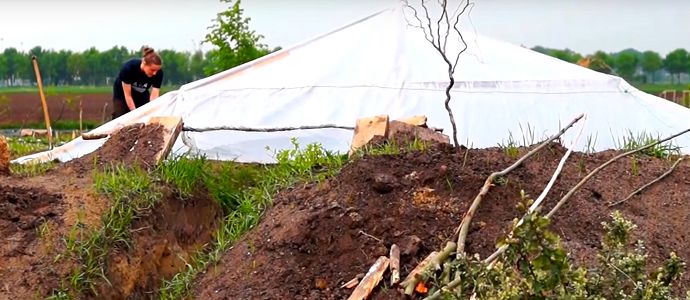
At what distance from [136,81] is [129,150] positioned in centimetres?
306

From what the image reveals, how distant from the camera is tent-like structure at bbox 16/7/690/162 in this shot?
6824mm

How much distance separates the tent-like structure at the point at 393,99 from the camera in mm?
6824

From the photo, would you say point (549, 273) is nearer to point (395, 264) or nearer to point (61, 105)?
point (395, 264)

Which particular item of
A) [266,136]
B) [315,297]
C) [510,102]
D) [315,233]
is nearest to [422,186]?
[315,233]

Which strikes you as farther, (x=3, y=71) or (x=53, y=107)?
(x=3, y=71)

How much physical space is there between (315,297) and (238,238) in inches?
38.0

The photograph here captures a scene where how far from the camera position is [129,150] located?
546 centimetres

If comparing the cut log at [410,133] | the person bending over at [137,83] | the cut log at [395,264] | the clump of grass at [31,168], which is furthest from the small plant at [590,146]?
the person bending over at [137,83]

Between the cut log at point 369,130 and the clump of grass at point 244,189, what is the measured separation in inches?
5.4

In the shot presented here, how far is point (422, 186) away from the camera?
4262 mm

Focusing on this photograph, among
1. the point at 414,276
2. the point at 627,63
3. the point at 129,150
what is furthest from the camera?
the point at 627,63

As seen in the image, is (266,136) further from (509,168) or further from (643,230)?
(643,230)

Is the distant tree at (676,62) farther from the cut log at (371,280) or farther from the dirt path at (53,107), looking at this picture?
the cut log at (371,280)

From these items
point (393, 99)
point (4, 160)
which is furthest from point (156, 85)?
point (4, 160)
